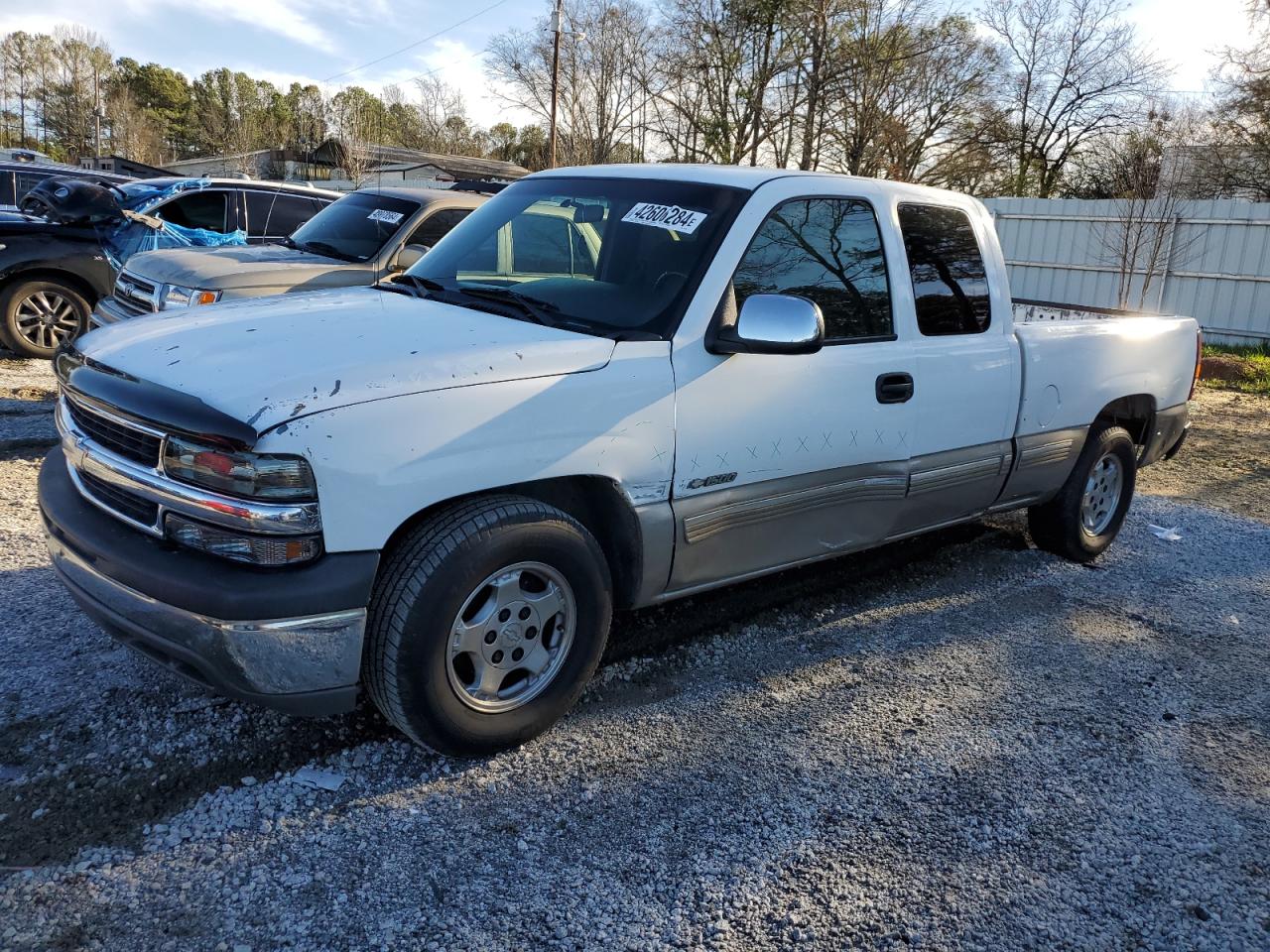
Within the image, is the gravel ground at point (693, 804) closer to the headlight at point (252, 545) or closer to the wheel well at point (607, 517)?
the wheel well at point (607, 517)

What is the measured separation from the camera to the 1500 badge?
3404 millimetres

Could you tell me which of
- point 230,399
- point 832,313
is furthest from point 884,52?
point 230,399

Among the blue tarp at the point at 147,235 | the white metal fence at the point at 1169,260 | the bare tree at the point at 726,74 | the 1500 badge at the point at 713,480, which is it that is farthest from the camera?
the bare tree at the point at 726,74

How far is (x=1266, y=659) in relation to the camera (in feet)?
14.4

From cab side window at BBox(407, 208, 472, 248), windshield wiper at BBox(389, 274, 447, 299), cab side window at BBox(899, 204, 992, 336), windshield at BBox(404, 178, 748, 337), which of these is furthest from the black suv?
cab side window at BBox(899, 204, 992, 336)

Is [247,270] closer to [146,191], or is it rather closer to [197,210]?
[197,210]

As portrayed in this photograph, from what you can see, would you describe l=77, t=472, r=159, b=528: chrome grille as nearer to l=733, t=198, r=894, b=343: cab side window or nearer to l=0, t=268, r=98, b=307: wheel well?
l=733, t=198, r=894, b=343: cab side window

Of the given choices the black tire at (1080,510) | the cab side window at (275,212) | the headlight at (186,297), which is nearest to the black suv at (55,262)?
the cab side window at (275,212)

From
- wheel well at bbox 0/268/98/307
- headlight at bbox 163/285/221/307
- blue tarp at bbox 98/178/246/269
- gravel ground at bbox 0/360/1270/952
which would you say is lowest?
gravel ground at bbox 0/360/1270/952

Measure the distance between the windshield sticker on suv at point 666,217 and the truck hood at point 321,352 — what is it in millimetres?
688

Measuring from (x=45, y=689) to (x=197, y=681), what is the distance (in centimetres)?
109

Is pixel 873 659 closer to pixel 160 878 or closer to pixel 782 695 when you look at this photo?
pixel 782 695

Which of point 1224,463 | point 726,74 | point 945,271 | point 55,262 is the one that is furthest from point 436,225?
point 726,74

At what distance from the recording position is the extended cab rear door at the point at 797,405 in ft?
11.2
